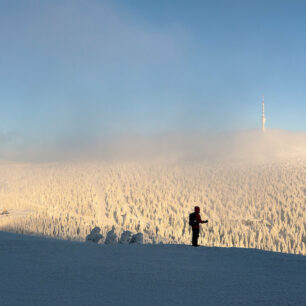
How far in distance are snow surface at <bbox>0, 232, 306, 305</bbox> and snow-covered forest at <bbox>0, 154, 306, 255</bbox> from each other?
164 ft

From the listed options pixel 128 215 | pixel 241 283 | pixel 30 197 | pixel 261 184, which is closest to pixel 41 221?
pixel 128 215

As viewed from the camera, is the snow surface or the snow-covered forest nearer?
the snow surface

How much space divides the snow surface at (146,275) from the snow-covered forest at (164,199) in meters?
50.0

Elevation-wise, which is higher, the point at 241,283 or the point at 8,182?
the point at 8,182

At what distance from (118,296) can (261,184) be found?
→ 124959 millimetres

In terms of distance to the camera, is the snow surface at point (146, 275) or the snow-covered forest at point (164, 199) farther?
the snow-covered forest at point (164, 199)

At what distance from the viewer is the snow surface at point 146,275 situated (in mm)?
7379

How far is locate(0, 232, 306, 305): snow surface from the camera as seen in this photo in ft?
24.2

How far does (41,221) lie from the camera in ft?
212

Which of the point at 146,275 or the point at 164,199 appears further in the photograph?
the point at 164,199

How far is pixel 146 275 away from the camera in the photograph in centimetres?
942

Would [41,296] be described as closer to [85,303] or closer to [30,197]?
[85,303]

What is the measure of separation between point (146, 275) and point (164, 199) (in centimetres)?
10381

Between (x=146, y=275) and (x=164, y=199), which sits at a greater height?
(x=164, y=199)
